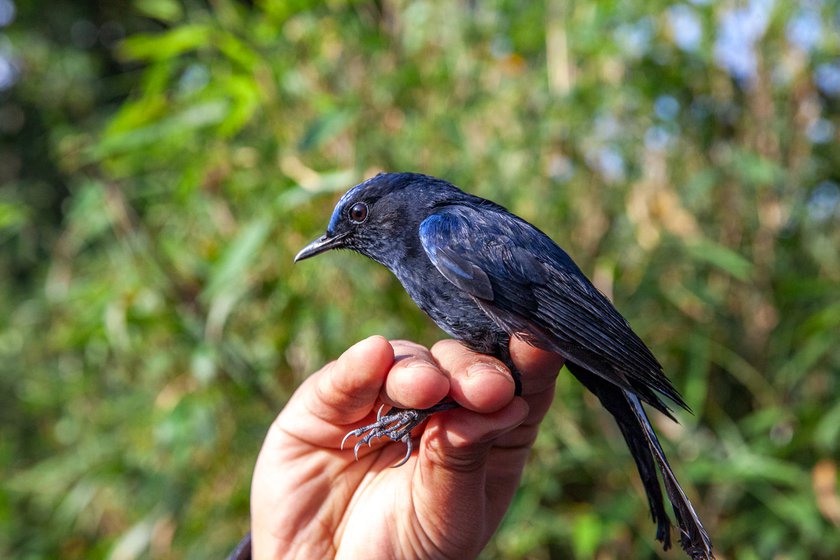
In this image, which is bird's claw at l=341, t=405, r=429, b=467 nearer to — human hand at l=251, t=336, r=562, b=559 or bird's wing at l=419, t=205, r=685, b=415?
human hand at l=251, t=336, r=562, b=559

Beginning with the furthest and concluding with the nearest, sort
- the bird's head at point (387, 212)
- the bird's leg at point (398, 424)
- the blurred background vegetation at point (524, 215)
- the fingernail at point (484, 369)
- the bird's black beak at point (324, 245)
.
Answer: the blurred background vegetation at point (524, 215) < the bird's black beak at point (324, 245) < the bird's head at point (387, 212) < the bird's leg at point (398, 424) < the fingernail at point (484, 369)

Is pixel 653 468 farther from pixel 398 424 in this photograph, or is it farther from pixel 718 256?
pixel 718 256

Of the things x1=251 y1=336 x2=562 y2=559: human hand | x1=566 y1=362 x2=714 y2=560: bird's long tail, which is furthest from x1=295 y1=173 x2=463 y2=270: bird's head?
x1=566 y1=362 x2=714 y2=560: bird's long tail

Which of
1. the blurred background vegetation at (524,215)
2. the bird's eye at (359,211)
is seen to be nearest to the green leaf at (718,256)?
the blurred background vegetation at (524,215)

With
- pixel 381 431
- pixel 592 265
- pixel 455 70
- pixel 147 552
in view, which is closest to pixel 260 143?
pixel 455 70

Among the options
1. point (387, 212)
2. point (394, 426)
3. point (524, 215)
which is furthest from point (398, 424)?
point (524, 215)

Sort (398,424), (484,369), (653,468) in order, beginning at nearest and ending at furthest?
(484,369) → (398,424) → (653,468)

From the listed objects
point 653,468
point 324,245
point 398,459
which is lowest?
point 653,468

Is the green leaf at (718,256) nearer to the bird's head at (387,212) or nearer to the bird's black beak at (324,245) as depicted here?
the bird's head at (387,212)
